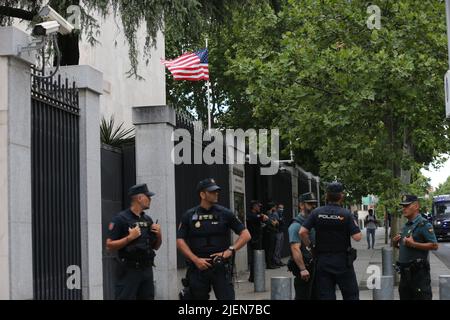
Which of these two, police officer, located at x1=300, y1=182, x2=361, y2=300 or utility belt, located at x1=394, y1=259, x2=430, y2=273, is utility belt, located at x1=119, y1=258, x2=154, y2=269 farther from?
utility belt, located at x1=394, y1=259, x2=430, y2=273

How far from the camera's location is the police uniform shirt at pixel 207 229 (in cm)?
782

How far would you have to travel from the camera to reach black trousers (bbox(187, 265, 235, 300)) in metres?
7.75

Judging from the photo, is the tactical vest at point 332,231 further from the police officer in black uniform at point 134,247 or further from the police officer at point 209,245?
the police officer in black uniform at point 134,247

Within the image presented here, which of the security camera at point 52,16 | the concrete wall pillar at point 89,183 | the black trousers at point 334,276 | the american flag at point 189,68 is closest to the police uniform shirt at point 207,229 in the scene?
the black trousers at point 334,276

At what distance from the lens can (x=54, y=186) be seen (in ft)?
31.1

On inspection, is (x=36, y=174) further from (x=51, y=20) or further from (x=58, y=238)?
A: (x=51, y=20)

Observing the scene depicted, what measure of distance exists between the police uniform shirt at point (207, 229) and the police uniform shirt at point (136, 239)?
0.34 m

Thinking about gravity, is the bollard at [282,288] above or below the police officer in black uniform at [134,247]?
below

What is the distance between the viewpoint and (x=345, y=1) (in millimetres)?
15922

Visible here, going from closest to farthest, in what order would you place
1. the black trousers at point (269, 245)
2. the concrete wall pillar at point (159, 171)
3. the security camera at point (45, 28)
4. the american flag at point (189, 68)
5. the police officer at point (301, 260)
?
1. the security camera at point (45, 28)
2. the police officer at point (301, 260)
3. the concrete wall pillar at point (159, 171)
4. the black trousers at point (269, 245)
5. the american flag at point (189, 68)

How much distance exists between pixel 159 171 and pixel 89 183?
2279mm

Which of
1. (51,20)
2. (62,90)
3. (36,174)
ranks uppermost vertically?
(51,20)
